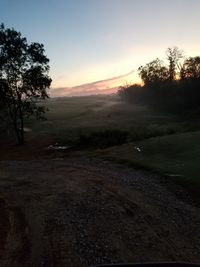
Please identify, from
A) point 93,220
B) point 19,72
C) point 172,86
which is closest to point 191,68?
point 172,86

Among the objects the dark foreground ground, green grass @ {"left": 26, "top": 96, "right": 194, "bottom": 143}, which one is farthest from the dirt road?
green grass @ {"left": 26, "top": 96, "right": 194, "bottom": 143}

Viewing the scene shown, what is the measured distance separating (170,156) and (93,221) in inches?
653

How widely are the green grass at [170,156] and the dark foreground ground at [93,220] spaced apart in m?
1.49

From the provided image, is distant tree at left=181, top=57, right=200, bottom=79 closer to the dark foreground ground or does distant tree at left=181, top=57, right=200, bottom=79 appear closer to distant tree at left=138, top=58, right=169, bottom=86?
distant tree at left=138, top=58, right=169, bottom=86

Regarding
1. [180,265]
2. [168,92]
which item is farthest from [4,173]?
[168,92]

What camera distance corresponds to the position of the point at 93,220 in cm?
1639

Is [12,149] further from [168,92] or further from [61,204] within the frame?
[168,92]

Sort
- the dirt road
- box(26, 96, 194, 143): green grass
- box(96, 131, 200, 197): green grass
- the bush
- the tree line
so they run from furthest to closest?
the tree line, box(26, 96, 194, 143): green grass, the bush, box(96, 131, 200, 197): green grass, the dirt road

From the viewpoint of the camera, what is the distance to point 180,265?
629cm

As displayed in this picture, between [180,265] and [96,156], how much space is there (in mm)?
27512

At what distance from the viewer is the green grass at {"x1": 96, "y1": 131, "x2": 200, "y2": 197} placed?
24453 millimetres

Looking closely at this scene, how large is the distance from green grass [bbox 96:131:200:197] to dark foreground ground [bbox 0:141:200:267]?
1.49 meters

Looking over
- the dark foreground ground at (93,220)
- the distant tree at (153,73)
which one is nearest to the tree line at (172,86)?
the distant tree at (153,73)

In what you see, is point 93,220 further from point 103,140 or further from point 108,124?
point 108,124
